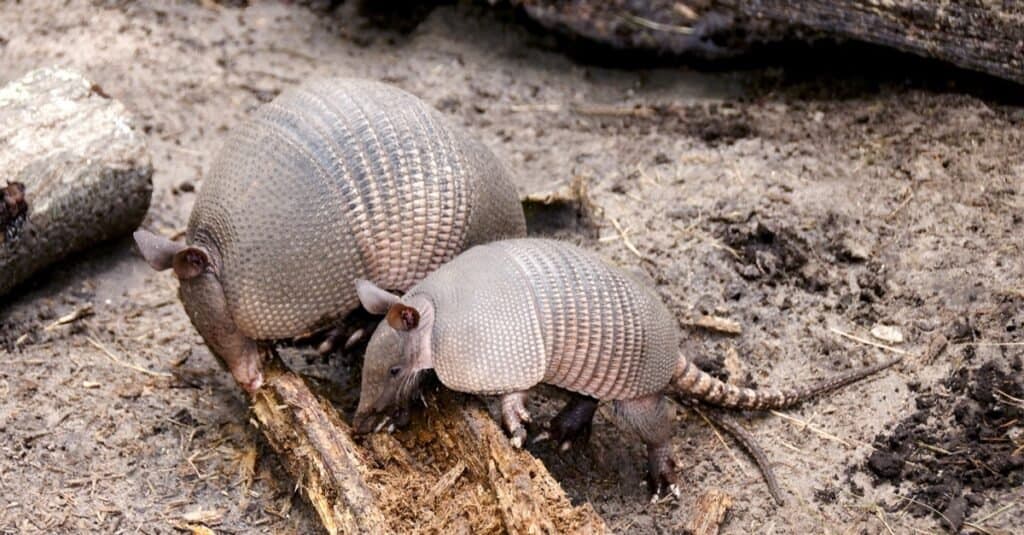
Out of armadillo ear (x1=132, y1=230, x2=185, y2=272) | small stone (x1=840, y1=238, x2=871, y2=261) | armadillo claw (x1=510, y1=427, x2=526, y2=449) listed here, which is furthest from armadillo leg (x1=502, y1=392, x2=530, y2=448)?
small stone (x1=840, y1=238, x2=871, y2=261)

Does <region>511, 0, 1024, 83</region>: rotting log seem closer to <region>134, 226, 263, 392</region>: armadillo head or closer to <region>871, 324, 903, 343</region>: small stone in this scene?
<region>871, 324, 903, 343</region>: small stone

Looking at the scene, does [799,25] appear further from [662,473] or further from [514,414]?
[514,414]

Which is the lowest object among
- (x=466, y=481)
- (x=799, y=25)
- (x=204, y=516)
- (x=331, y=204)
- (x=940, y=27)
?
(x=204, y=516)

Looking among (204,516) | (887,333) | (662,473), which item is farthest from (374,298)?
(887,333)

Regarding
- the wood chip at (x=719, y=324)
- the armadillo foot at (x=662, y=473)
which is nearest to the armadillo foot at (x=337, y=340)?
the armadillo foot at (x=662, y=473)

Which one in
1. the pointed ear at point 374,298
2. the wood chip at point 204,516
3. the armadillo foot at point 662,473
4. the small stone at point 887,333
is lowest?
the wood chip at point 204,516

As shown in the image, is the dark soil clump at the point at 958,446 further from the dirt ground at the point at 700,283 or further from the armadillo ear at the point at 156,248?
the armadillo ear at the point at 156,248

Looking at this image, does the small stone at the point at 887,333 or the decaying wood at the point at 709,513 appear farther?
the small stone at the point at 887,333
